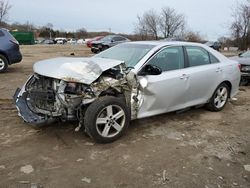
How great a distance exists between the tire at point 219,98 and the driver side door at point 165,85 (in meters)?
1.00

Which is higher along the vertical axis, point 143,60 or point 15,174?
point 143,60

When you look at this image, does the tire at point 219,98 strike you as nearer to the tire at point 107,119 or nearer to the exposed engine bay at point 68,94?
the exposed engine bay at point 68,94

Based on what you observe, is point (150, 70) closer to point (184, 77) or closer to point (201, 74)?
point (184, 77)

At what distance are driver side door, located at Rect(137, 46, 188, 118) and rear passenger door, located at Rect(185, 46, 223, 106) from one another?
0.18 meters

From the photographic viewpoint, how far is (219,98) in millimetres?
6500

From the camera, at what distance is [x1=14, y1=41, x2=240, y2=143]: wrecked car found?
14.5 feet

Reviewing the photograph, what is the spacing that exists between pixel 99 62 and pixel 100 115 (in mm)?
890

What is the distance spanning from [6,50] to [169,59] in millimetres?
7170

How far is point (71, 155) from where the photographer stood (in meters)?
4.18

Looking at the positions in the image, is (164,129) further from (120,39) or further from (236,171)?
(120,39)

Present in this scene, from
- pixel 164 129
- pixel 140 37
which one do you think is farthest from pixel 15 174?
pixel 140 37

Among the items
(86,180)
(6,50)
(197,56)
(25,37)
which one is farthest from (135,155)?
(25,37)

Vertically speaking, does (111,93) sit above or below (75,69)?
below

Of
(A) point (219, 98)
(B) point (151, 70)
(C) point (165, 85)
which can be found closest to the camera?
(B) point (151, 70)
